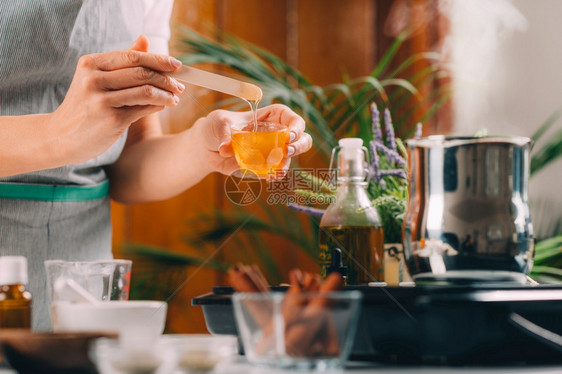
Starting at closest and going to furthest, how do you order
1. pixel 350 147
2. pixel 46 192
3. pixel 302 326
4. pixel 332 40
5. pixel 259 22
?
pixel 302 326 → pixel 350 147 → pixel 46 192 → pixel 259 22 → pixel 332 40

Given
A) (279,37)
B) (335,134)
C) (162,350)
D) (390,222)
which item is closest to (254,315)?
(162,350)

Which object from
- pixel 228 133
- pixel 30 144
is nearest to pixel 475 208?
pixel 228 133

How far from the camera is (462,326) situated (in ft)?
1.93

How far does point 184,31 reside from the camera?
6.68 feet

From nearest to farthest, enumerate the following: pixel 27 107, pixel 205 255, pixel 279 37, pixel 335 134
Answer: pixel 27 107 < pixel 335 134 < pixel 205 255 < pixel 279 37

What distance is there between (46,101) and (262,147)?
18.9 inches

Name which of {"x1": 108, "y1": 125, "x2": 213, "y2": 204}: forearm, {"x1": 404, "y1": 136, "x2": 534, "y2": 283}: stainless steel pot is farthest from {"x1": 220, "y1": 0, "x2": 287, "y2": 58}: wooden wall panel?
{"x1": 404, "y1": 136, "x2": 534, "y2": 283}: stainless steel pot

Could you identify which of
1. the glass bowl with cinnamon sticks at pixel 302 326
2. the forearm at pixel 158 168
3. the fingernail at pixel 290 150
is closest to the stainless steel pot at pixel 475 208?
the glass bowl with cinnamon sticks at pixel 302 326

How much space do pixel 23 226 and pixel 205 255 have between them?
3.59ft

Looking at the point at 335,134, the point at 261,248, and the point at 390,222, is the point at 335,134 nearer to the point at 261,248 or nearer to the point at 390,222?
the point at 261,248

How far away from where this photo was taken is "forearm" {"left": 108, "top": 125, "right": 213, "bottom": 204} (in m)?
1.19

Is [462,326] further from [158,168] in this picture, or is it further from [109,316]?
[158,168]

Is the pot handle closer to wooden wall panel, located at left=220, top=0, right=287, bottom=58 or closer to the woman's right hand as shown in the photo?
the woman's right hand

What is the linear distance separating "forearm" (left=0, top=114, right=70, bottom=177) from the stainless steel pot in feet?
1.84
